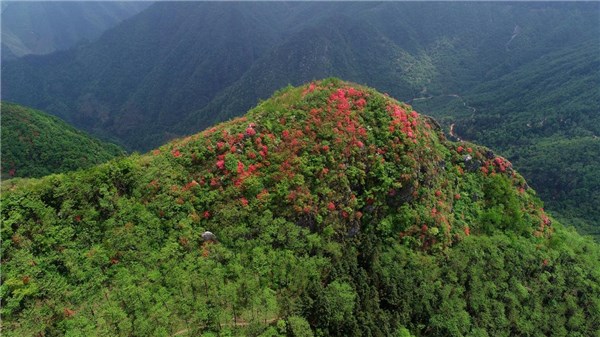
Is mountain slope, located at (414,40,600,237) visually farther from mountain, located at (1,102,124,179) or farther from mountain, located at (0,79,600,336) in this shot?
mountain, located at (1,102,124,179)

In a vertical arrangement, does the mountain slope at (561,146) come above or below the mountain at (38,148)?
Answer: below

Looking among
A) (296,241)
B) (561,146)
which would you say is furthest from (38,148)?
(561,146)

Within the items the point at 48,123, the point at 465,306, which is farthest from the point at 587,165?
the point at 48,123

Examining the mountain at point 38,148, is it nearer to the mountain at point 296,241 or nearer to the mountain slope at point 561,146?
the mountain at point 296,241

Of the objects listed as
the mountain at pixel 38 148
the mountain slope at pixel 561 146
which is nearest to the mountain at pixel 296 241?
the mountain at pixel 38 148

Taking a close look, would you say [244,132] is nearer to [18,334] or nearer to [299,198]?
[299,198]

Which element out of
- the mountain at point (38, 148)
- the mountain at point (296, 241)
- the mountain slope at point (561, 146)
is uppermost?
→ the mountain at point (296, 241)

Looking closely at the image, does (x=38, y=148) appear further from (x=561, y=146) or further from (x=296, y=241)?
(x=561, y=146)
